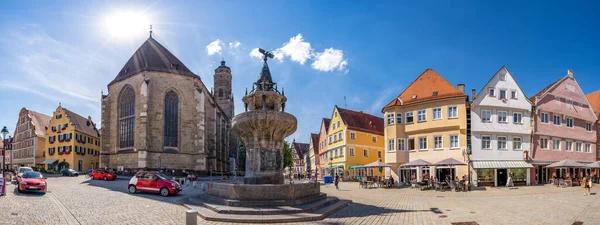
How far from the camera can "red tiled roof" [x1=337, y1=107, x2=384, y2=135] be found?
45.7 metres

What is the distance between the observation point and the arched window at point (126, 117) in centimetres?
4494

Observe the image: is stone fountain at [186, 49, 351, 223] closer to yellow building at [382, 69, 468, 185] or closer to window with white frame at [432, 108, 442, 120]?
yellow building at [382, 69, 468, 185]

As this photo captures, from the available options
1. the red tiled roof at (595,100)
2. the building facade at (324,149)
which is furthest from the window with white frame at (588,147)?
the building facade at (324,149)

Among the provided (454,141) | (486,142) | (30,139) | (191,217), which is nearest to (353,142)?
(454,141)

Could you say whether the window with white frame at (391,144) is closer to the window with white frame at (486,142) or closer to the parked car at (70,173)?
the window with white frame at (486,142)

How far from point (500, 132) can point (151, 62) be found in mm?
39602

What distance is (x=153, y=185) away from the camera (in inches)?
759

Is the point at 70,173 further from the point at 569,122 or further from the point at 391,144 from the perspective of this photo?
the point at 569,122

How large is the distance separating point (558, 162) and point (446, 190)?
46.2 feet

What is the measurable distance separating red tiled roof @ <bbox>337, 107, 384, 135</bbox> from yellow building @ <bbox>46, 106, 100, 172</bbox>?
4213 centimetres

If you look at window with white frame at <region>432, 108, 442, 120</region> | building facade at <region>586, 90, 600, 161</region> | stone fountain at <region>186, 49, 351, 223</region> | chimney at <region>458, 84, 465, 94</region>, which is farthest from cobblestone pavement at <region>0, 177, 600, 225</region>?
building facade at <region>586, 90, 600, 161</region>

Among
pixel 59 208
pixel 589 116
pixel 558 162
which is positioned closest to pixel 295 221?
pixel 59 208

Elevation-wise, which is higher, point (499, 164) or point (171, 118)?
point (171, 118)

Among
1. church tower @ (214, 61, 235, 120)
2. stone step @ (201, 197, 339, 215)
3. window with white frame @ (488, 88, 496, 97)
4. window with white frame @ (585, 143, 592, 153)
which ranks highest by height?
church tower @ (214, 61, 235, 120)
